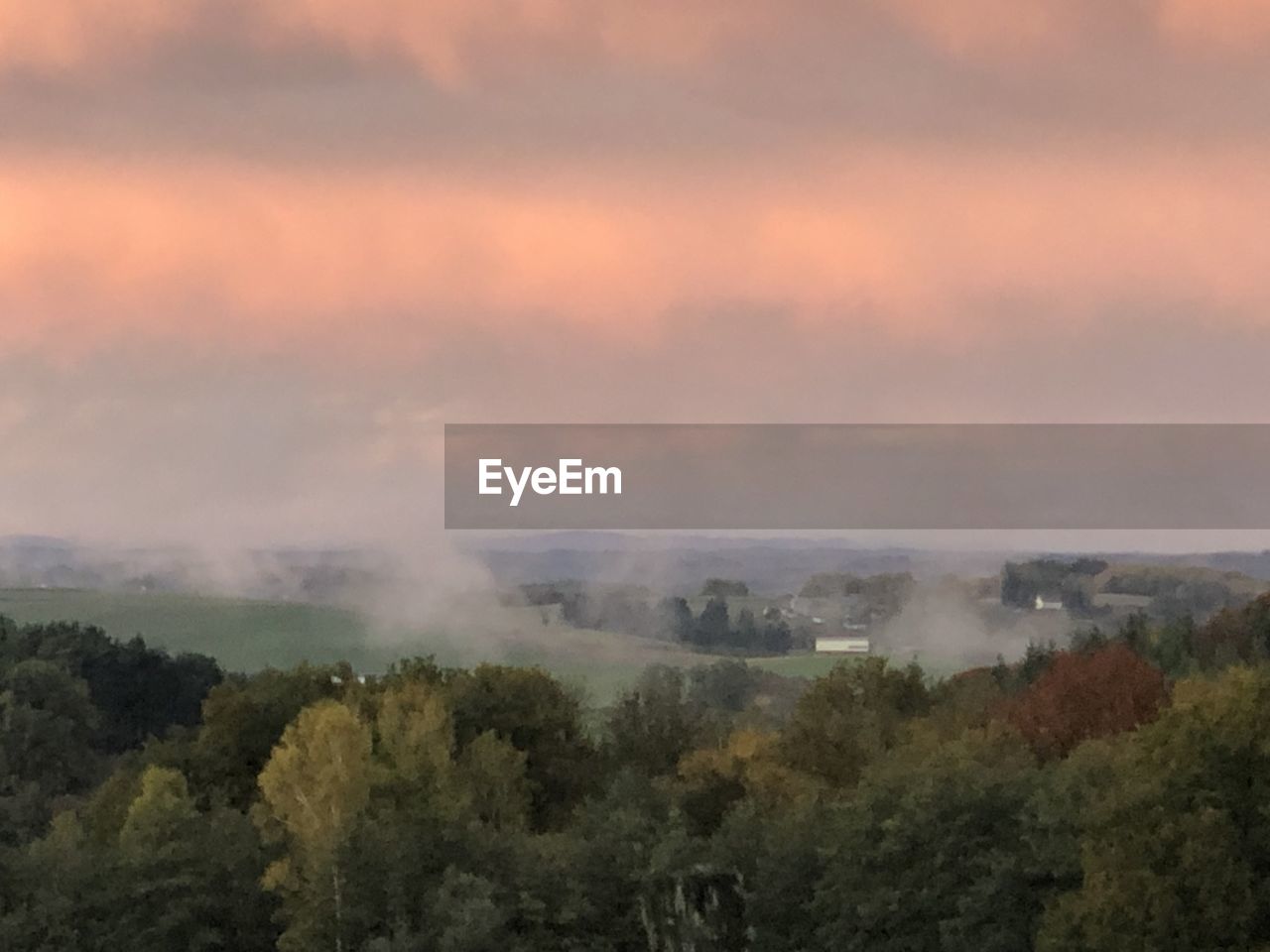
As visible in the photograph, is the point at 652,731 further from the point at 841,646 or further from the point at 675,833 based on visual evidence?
the point at 841,646

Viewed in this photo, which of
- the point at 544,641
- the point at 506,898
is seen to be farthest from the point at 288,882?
the point at 544,641

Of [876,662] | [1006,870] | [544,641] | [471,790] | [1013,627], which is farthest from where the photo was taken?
[544,641]

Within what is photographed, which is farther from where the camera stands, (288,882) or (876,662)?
(876,662)

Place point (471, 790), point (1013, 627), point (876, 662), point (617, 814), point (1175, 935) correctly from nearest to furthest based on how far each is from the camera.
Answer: point (1175, 935)
point (617, 814)
point (471, 790)
point (876, 662)
point (1013, 627)

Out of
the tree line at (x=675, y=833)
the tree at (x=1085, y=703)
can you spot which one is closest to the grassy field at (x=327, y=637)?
the tree at (x=1085, y=703)

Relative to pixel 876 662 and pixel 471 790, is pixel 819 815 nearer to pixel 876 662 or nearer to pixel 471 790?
pixel 471 790

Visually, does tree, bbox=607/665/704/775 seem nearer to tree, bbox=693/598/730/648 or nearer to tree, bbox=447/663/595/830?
tree, bbox=447/663/595/830

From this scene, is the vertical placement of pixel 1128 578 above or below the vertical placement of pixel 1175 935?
above

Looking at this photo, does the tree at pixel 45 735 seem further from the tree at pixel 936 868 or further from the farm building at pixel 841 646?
the tree at pixel 936 868
